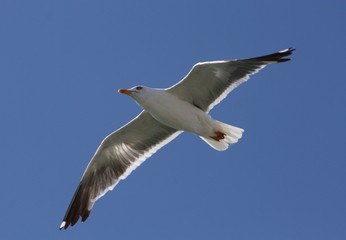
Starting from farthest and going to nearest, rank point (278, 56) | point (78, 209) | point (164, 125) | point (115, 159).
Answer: point (115, 159), point (78, 209), point (164, 125), point (278, 56)

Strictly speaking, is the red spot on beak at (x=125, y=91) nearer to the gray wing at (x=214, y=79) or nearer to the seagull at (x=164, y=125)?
the seagull at (x=164, y=125)

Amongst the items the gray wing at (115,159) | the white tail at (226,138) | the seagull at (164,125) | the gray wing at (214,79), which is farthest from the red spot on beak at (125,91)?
the white tail at (226,138)

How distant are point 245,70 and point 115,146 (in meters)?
2.77

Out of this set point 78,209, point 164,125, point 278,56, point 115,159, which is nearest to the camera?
point 278,56

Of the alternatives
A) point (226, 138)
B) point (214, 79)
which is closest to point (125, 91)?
point (214, 79)

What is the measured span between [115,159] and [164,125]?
1.10m

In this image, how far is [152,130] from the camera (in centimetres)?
1137

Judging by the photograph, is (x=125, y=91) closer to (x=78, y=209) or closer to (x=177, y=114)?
(x=177, y=114)

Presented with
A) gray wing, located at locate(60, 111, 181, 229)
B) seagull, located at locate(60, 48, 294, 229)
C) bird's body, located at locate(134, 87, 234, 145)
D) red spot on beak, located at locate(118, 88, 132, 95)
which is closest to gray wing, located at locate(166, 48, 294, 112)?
seagull, located at locate(60, 48, 294, 229)

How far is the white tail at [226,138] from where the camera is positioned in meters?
10.4

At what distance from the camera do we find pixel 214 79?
10367 millimetres

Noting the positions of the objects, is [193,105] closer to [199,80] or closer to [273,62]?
[199,80]

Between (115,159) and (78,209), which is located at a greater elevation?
(115,159)

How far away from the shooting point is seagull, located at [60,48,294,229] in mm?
10242
